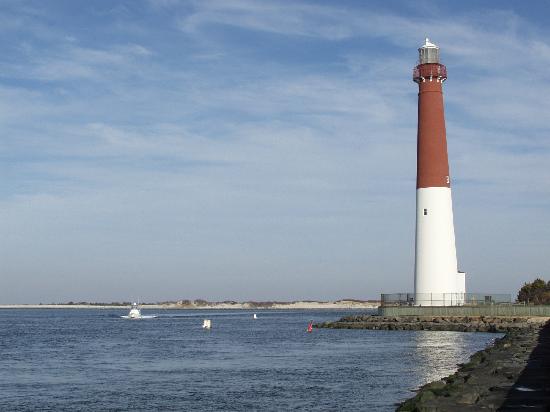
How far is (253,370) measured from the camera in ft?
121

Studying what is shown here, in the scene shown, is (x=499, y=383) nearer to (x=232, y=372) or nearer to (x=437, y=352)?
(x=232, y=372)

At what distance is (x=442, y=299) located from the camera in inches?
2392

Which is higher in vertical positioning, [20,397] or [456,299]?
[456,299]

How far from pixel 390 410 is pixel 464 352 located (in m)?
19.9

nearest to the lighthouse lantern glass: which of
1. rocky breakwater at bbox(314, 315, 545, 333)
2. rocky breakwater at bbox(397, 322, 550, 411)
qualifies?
rocky breakwater at bbox(314, 315, 545, 333)

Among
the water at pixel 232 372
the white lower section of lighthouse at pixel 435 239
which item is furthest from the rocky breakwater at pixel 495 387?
the white lower section of lighthouse at pixel 435 239

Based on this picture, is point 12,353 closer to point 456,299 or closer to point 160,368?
point 160,368

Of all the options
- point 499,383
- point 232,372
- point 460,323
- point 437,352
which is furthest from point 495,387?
point 460,323

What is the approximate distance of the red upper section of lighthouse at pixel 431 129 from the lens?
191 ft

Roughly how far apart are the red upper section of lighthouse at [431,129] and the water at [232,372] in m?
10.7

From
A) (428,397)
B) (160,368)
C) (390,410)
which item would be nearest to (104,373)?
(160,368)

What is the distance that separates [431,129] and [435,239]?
7.52m

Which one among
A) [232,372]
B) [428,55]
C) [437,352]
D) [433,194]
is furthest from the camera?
[428,55]

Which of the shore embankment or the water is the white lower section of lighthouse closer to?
the water
